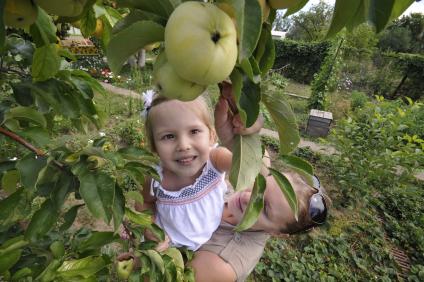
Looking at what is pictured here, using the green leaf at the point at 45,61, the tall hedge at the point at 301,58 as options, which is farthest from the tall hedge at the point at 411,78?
the green leaf at the point at 45,61

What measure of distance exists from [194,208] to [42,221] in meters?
0.78

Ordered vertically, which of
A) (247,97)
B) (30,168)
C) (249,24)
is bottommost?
(30,168)

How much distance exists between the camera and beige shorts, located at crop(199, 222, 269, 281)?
151 centimetres

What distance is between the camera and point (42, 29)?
74cm

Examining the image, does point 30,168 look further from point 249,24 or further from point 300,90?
point 300,90

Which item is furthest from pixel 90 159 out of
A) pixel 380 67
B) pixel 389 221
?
pixel 380 67

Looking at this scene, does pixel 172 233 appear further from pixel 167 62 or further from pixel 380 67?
pixel 380 67

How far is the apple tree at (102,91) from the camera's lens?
0.39m

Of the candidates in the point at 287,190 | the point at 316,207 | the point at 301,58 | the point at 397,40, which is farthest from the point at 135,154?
the point at 397,40

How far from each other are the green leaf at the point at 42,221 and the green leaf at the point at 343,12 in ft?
2.45

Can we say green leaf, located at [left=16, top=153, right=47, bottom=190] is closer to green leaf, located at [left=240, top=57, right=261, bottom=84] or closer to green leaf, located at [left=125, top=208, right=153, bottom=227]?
green leaf, located at [left=125, top=208, right=153, bottom=227]

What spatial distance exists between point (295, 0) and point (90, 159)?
1.86ft

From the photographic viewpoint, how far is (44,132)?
0.91 metres

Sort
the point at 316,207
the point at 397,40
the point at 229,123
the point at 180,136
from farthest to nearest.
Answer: the point at 397,40, the point at 316,207, the point at 180,136, the point at 229,123
